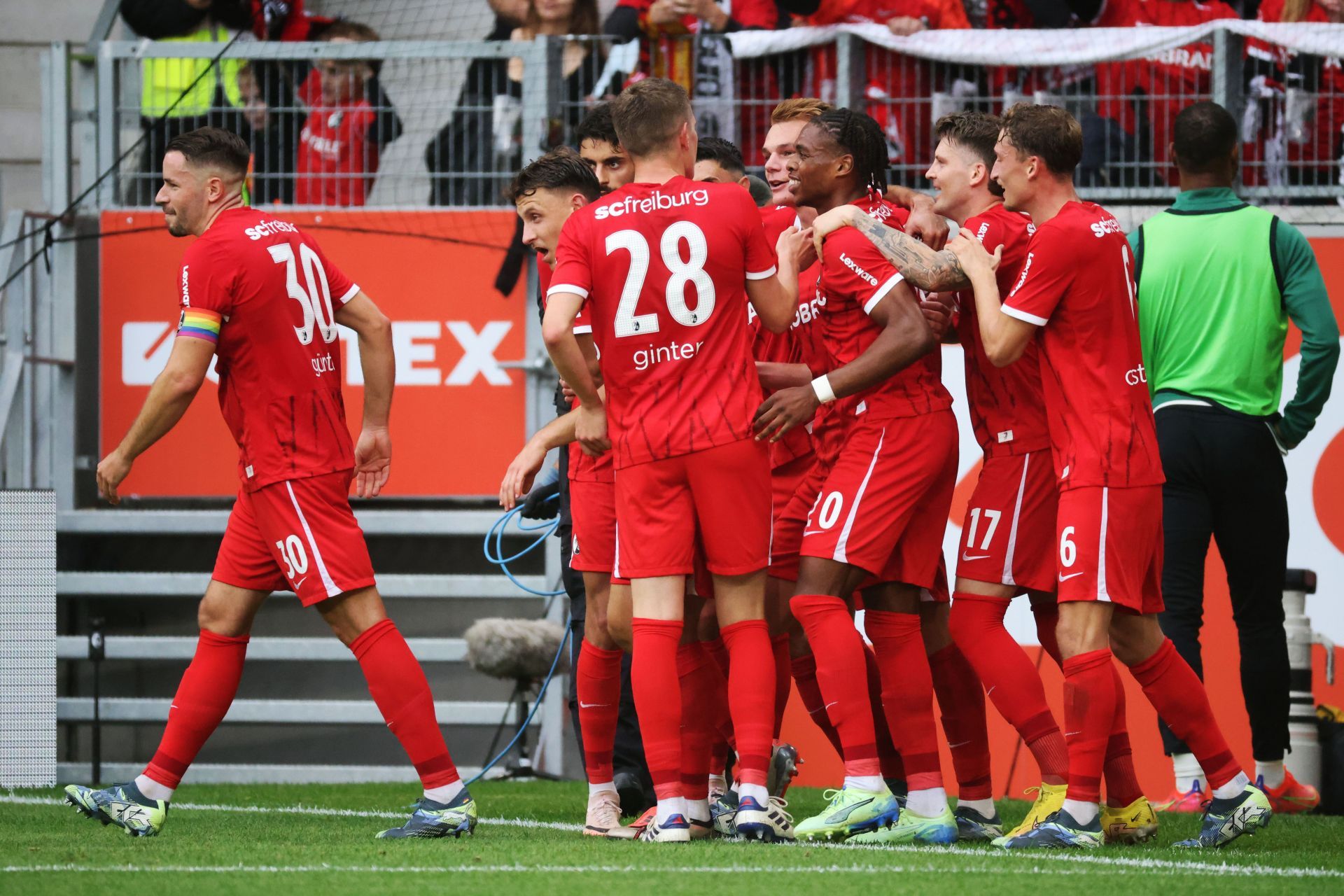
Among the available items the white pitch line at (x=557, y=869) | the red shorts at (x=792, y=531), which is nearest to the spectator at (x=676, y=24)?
the red shorts at (x=792, y=531)

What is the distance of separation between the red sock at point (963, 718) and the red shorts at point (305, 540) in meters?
1.84

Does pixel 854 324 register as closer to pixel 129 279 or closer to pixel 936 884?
pixel 936 884

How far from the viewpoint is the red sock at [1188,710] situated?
507cm

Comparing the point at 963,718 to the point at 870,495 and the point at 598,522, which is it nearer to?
the point at 870,495

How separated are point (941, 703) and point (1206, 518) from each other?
1256mm

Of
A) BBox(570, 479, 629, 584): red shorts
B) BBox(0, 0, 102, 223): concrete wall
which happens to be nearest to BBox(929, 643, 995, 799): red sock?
BBox(570, 479, 629, 584): red shorts

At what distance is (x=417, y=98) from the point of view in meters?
9.52

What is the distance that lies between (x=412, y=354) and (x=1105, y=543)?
486 cm

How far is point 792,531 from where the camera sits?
5453 mm

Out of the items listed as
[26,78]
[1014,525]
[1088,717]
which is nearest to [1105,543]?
Result: [1014,525]

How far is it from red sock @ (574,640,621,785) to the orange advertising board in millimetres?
3372

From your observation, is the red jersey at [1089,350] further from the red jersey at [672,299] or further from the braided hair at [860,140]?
the red jersey at [672,299]

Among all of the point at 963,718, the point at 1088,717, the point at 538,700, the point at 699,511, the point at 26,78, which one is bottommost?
the point at 538,700

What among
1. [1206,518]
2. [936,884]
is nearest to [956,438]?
[1206,518]
